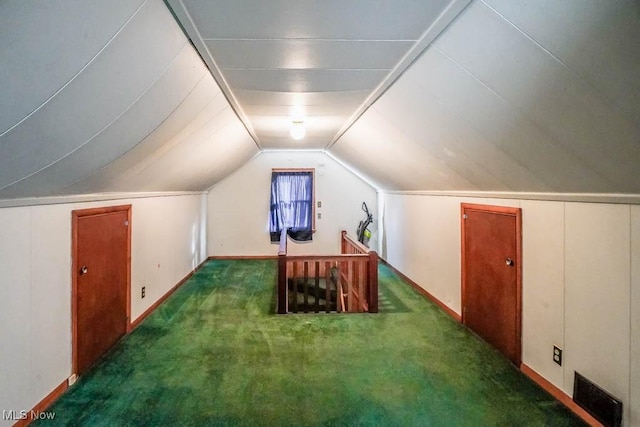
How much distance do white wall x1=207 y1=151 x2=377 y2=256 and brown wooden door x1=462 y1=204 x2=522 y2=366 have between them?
4.43 meters

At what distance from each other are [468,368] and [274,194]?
5.91m

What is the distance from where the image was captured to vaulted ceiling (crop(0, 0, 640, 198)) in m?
1.40

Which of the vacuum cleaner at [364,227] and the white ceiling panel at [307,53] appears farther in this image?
the vacuum cleaner at [364,227]

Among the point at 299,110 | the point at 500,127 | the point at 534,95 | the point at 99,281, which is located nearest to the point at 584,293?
the point at 500,127

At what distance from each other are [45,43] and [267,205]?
718cm

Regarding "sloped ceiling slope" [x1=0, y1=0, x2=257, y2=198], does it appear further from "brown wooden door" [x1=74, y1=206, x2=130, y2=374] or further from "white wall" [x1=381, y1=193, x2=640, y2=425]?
"white wall" [x1=381, y1=193, x2=640, y2=425]

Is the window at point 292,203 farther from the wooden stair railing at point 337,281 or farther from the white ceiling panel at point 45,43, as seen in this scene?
the white ceiling panel at point 45,43

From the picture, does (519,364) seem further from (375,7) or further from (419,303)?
(375,7)

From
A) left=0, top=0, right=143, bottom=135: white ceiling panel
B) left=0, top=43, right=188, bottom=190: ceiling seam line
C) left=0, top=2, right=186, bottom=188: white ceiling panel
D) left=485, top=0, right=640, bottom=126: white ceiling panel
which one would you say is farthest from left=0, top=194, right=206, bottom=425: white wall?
left=485, top=0, right=640, bottom=126: white ceiling panel

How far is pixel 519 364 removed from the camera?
3211 millimetres

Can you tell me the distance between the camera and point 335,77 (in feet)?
8.75

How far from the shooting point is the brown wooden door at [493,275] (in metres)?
3.27

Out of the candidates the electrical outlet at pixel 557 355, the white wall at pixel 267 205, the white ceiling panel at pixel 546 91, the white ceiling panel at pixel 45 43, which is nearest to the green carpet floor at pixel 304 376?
the electrical outlet at pixel 557 355

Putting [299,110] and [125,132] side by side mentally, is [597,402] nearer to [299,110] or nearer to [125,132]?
[299,110]
